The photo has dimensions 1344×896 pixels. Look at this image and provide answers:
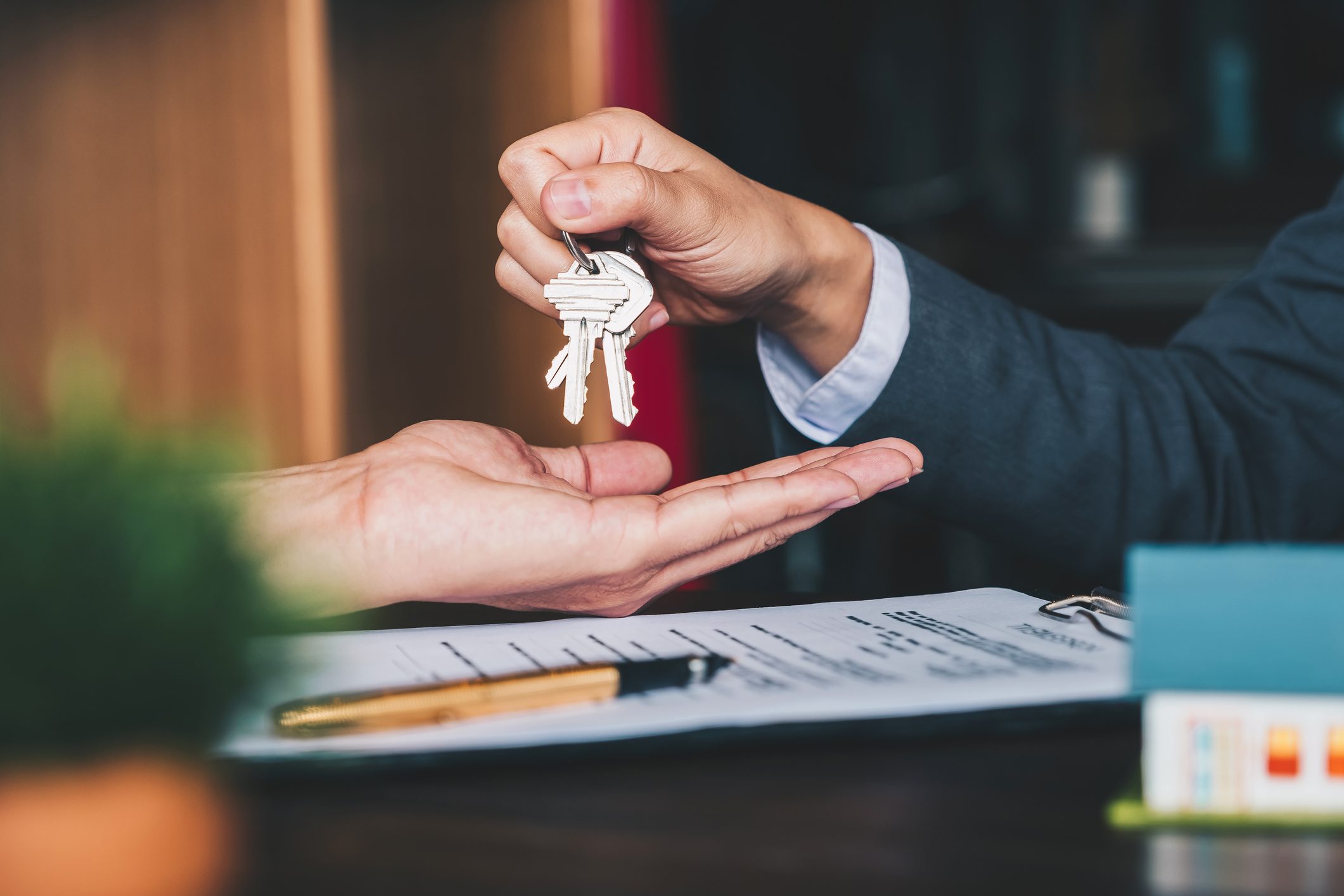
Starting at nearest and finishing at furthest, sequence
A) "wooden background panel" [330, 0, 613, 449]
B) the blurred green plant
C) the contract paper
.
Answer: the blurred green plant, the contract paper, "wooden background panel" [330, 0, 613, 449]

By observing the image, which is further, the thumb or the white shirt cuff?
the white shirt cuff

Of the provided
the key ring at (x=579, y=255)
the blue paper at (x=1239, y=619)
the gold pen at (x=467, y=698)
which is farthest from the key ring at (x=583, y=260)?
the blue paper at (x=1239, y=619)

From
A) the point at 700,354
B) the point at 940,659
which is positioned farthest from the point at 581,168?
the point at 700,354

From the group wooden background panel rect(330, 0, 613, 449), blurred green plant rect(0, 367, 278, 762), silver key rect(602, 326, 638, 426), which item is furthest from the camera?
wooden background panel rect(330, 0, 613, 449)

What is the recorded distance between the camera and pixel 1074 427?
951 mm

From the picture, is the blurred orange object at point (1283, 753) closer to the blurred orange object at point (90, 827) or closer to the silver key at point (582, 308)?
the blurred orange object at point (90, 827)

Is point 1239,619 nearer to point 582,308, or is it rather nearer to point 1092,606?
point 1092,606

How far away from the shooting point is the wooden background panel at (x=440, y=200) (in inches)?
76.2

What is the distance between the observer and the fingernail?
2.25 ft

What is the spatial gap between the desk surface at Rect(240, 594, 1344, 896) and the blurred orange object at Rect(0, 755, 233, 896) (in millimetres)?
38

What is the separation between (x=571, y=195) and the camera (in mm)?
687

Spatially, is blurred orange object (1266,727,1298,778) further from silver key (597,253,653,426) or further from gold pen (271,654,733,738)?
silver key (597,253,653,426)

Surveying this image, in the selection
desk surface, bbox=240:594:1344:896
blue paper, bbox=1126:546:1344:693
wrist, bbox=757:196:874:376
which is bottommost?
desk surface, bbox=240:594:1344:896

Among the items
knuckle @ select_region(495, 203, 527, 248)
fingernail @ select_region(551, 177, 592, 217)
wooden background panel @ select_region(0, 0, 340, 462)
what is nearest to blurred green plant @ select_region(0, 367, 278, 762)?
fingernail @ select_region(551, 177, 592, 217)
